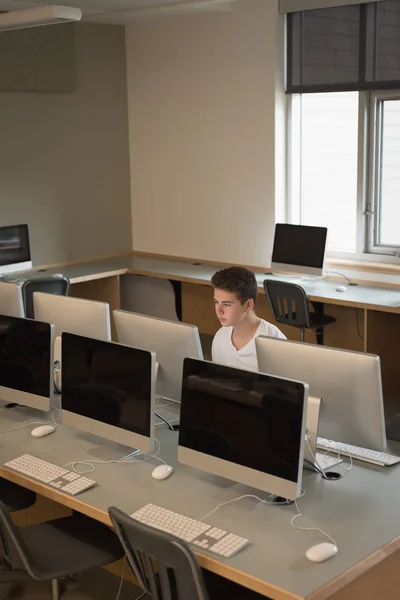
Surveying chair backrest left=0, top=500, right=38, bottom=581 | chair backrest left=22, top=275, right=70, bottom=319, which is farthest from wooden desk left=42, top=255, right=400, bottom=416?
chair backrest left=0, top=500, right=38, bottom=581

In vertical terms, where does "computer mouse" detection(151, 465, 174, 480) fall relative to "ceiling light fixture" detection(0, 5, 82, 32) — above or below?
below

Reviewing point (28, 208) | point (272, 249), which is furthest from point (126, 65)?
point (272, 249)

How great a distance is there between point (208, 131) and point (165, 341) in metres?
3.87

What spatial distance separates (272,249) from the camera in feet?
21.2

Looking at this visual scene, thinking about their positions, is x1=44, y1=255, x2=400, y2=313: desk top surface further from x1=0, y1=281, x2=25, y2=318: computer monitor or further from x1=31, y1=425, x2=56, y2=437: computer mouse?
x1=31, y1=425, x2=56, y2=437: computer mouse

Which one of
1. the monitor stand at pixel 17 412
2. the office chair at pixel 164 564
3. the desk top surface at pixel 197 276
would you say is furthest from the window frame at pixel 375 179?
the office chair at pixel 164 564

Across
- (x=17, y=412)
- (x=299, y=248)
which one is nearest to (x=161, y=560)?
(x=17, y=412)

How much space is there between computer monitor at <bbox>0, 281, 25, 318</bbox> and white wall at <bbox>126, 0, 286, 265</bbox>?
9.35ft

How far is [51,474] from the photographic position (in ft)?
9.59

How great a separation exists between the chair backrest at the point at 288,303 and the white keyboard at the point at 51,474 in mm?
2794

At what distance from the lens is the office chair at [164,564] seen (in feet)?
7.32

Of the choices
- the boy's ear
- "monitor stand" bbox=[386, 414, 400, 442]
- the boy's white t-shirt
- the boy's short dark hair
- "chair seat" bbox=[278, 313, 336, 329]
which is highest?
the boy's short dark hair

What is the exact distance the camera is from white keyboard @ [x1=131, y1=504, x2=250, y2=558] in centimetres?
234

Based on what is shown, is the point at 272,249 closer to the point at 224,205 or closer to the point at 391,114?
the point at 224,205
